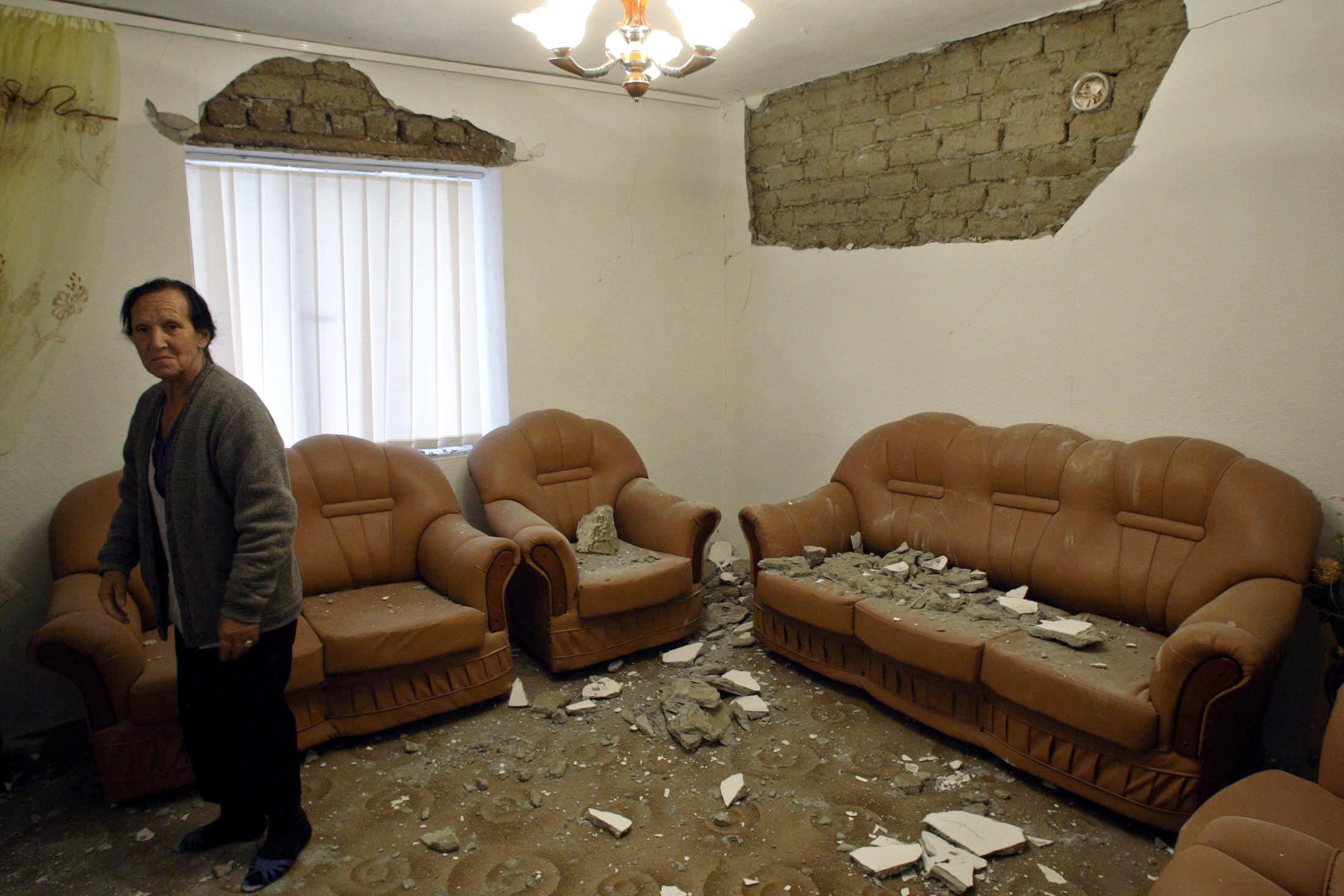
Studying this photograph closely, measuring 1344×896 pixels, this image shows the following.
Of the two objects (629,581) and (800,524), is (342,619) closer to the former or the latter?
(629,581)

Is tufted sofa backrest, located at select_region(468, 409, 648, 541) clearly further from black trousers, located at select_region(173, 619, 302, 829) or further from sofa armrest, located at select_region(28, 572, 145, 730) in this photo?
black trousers, located at select_region(173, 619, 302, 829)

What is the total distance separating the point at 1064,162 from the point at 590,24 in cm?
192

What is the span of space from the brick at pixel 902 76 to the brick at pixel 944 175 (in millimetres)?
378

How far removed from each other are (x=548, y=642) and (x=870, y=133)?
272cm

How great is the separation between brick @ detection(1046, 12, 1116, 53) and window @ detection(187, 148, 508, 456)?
2456 millimetres

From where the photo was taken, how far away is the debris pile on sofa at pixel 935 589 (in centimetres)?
268

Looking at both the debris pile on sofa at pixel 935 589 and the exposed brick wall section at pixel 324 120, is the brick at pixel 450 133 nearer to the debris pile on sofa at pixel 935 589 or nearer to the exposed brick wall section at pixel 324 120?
the exposed brick wall section at pixel 324 120

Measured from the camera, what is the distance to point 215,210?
131 inches

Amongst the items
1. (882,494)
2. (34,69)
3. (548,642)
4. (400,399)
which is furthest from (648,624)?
(34,69)

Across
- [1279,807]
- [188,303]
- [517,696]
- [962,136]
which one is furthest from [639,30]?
[1279,807]

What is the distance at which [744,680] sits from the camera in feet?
10.2

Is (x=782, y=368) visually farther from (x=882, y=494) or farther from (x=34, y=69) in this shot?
(x=34, y=69)

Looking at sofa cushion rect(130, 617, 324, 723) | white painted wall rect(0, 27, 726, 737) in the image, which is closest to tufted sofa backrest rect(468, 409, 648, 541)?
white painted wall rect(0, 27, 726, 737)

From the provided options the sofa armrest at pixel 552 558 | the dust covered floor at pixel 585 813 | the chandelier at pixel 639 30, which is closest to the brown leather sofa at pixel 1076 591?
the dust covered floor at pixel 585 813
